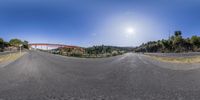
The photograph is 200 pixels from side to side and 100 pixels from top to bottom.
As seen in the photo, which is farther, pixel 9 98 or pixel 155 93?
pixel 155 93

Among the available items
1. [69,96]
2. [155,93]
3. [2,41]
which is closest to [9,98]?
[69,96]

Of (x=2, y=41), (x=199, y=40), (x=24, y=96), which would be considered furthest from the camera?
(x=2, y=41)

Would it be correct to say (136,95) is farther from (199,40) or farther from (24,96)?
(199,40)

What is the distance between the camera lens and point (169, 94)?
856 centimetres

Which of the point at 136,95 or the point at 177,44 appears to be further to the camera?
the point at 177,44

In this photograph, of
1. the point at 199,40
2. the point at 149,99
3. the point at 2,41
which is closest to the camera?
the point at 149,99

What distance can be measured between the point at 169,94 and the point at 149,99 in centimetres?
124

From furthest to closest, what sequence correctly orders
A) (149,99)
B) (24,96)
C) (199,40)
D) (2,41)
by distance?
(2,41) → (199,40) → (24,96) → (149,99)

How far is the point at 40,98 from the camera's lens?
7.81m

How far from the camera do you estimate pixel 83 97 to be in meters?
7.93

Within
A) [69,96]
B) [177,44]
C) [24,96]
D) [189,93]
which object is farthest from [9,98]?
[177,44]

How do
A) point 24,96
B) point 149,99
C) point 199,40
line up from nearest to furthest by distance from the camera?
point 149,99, point 24,96, point 199,40

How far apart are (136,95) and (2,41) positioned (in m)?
153

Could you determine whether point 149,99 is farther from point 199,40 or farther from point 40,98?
point 199,40
